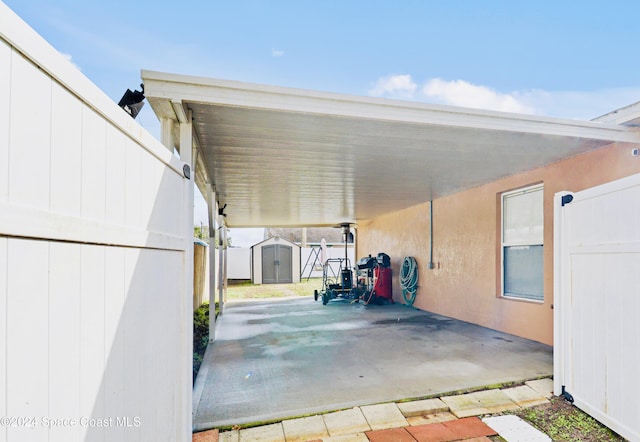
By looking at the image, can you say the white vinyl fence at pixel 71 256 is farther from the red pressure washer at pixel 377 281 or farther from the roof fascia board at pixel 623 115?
the red pressure washer at pixel 377 281

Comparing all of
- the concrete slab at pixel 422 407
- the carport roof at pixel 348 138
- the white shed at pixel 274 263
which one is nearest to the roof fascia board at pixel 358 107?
the carport roof at pixel 348 138

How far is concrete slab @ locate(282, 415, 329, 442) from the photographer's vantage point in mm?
2396

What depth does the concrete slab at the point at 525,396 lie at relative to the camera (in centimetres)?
287

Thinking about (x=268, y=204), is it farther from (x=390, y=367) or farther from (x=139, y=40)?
(x=390, y=367)

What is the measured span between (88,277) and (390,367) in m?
3.40

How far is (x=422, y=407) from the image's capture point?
277 centimetres

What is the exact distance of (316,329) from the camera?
584 centimetres

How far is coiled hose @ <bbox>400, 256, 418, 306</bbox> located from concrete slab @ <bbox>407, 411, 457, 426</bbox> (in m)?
5.47

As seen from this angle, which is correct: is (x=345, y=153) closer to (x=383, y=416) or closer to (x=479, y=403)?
(x=383, y=416)

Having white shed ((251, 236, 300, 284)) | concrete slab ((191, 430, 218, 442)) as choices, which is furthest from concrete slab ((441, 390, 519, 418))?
white shed ((251, 236, 300, 284))

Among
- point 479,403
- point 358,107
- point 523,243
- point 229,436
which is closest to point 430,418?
point 479,403

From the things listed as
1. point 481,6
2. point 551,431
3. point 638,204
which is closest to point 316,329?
point 551,431

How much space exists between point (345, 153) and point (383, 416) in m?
2.61

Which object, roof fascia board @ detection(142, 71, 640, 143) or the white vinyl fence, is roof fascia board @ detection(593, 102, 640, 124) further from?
the white vinyl fence
